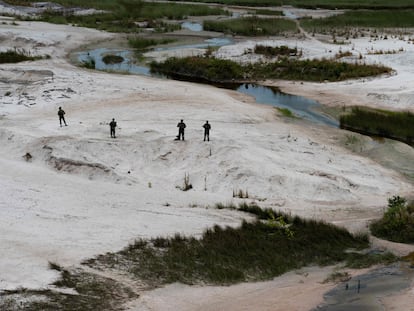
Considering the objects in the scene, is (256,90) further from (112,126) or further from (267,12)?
(267,12)

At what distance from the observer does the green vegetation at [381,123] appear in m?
34.0

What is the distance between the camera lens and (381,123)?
35094 millimetres

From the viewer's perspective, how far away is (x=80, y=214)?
19.7 meters

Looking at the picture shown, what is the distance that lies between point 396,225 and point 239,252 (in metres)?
6.25

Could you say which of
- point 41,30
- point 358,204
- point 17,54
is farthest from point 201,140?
point 41,30

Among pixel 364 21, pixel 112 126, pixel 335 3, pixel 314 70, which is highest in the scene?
pixel 335 3

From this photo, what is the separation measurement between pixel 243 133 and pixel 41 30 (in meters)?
39.2

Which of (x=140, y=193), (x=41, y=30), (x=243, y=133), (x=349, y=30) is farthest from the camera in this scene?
(x=349, y=30)

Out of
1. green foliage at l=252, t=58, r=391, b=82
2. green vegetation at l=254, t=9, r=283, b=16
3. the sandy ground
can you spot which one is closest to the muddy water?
the sandy ground

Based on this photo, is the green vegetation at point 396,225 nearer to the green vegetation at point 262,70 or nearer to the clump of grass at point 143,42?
the green vegetation at point 262,70

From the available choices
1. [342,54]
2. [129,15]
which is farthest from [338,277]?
[129,15]

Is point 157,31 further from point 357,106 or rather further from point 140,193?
point 140,193

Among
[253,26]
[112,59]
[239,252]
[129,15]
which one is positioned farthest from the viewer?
[129,15]

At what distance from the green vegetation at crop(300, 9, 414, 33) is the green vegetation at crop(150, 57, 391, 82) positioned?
2053cm
